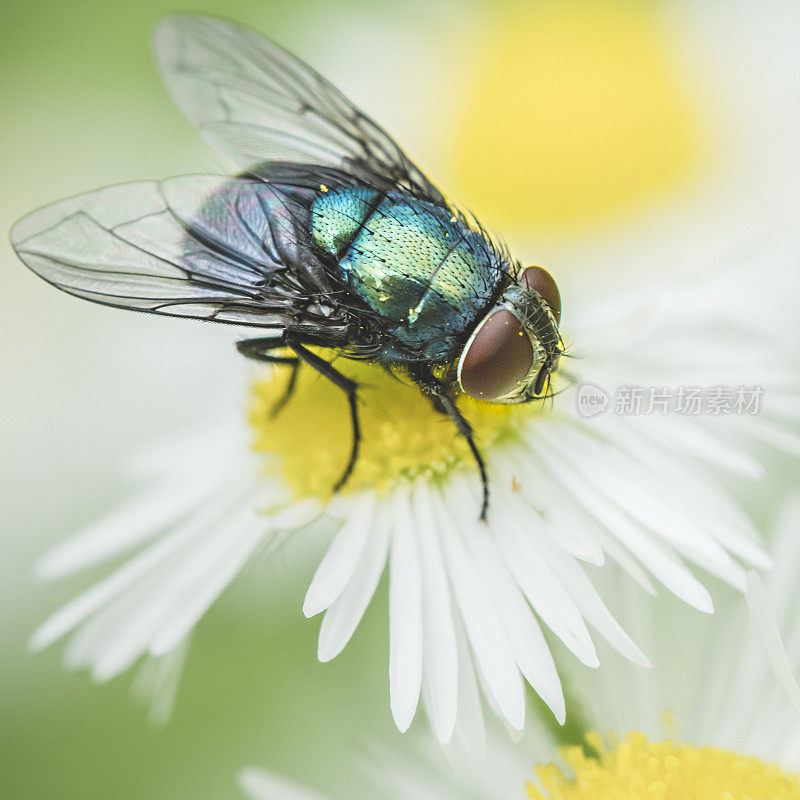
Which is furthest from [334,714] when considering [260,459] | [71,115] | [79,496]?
[71,115]

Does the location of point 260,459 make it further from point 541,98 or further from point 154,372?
point 541,98

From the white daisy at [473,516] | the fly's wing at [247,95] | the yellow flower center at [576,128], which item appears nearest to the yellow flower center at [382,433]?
the white daisy at [473,516]

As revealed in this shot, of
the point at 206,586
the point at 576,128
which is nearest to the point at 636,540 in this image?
the point at 206,586

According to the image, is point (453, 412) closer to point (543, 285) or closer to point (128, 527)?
point (543, 285)

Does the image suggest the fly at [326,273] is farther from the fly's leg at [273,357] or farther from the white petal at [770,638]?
the white petal at [770,638]

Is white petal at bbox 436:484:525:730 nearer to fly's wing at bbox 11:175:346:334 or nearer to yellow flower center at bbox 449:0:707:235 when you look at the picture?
fly's wing at bbox 11:175:346:334

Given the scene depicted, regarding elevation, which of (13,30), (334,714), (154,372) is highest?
(13,30)
